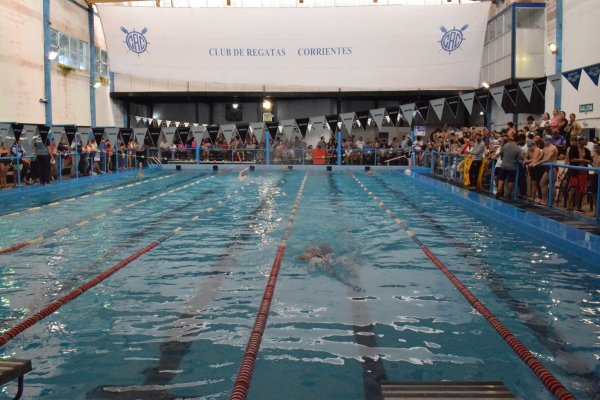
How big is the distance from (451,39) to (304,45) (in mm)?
6151

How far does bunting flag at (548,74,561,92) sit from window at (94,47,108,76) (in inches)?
726

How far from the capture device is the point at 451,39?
24391 millimetres

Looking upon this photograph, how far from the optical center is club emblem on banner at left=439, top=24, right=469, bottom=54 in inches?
955

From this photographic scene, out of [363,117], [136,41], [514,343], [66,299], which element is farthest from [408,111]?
[514,343]

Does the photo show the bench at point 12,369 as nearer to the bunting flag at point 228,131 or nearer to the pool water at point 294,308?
the pool water at point 294,308

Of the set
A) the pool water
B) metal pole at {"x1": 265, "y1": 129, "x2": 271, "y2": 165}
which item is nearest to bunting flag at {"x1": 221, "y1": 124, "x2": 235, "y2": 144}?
metal pole at {"x1": 265, "y1": 129, "x2": 271, "y2": 165}

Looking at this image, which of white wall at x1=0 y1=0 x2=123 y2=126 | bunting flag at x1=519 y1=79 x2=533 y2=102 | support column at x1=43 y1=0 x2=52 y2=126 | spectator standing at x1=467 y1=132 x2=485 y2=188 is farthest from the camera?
support column at x1=43 y1=0 x2=52 y2=126

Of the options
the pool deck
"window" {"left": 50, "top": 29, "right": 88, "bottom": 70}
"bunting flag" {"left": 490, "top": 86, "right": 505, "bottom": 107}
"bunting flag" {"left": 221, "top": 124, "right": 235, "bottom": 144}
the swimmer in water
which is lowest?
the swimmer in water

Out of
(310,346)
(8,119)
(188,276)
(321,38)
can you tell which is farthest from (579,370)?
(321,38)

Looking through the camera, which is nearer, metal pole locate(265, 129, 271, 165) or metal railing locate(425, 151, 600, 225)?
metal railing locate(425, 151, 600, 225)

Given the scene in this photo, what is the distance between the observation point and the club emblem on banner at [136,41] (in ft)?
83.0

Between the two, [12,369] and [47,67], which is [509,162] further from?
[47,67]

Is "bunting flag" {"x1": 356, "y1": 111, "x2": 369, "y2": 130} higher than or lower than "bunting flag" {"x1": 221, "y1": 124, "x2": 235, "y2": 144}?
higher

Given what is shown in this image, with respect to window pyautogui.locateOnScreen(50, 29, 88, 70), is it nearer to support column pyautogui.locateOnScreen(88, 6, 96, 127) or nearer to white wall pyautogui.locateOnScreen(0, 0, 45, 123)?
support column pyautogui.locateOnScreen(88, 6, 96, 127)
